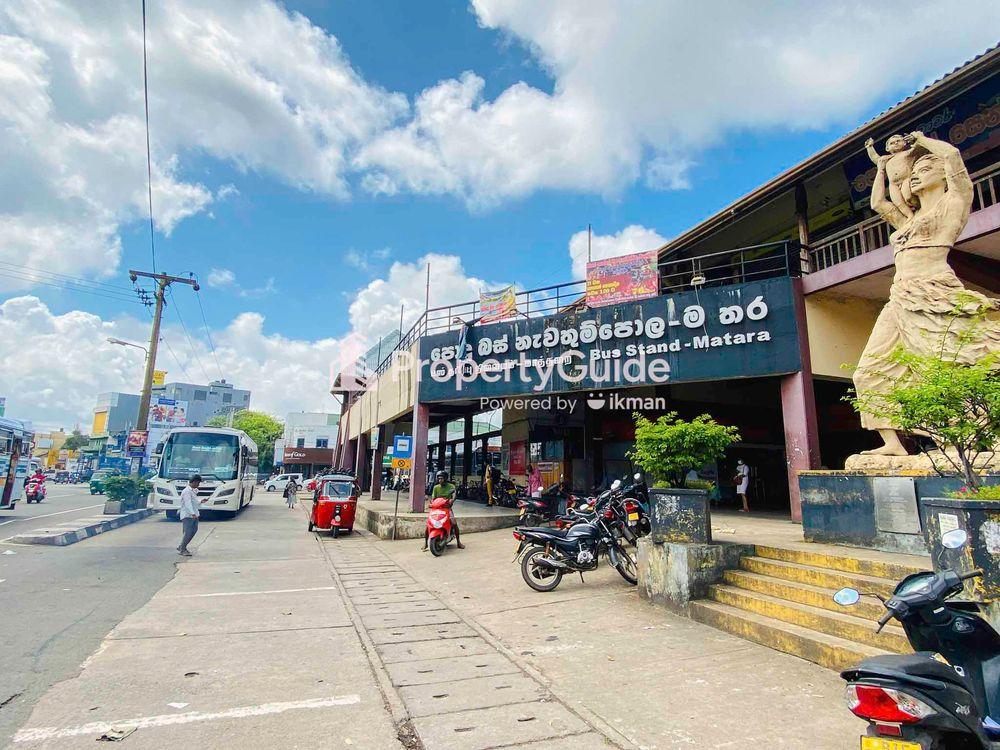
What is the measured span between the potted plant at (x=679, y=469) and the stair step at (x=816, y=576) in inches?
23.1

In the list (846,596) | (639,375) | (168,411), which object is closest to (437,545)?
(639,375)

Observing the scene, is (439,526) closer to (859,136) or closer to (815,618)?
(815,618)

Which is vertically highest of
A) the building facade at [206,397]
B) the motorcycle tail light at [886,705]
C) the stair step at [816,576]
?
the building facade at [206,397]

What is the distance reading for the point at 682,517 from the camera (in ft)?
21.6

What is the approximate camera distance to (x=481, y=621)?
625 cm

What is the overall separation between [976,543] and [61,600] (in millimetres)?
9050

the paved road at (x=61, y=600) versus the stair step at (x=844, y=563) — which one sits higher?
the stair step at (x=844, y=563)

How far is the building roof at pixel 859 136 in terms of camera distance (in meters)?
8.51

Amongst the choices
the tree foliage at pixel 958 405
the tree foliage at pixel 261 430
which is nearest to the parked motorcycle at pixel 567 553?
the tree foliage at pixel 958 405

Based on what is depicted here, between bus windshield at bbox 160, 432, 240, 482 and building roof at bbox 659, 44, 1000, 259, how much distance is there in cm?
1547

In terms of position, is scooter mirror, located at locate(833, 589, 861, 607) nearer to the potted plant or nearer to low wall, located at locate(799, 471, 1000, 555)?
the potted plant

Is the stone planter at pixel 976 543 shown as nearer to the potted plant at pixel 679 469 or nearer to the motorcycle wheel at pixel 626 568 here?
the potted plant at pixel 679 469

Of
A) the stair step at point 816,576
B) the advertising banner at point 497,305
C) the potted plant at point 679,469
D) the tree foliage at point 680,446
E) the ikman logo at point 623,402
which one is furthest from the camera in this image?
the ikman logo at point 623,402

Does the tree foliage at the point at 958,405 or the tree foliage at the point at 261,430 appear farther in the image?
the tree foliage at the point at 261,430
